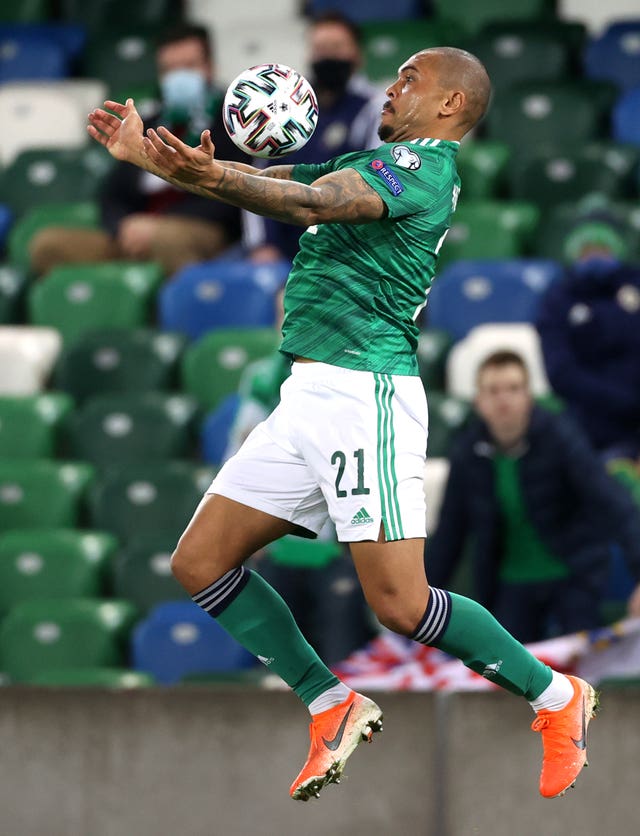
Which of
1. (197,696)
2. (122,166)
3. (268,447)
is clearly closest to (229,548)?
(268,447)

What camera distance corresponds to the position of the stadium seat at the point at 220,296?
8.12 meters

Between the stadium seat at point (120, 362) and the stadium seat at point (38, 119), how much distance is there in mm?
2041

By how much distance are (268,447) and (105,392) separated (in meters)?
3.96

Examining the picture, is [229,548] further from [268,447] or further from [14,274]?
[14,274]

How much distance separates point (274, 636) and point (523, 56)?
544 centimetres

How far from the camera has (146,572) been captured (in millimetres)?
7324

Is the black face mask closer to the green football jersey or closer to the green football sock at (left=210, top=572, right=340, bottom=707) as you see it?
the green football jersey

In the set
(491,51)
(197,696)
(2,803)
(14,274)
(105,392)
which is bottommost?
(2,803)

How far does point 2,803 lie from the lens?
18.0ft

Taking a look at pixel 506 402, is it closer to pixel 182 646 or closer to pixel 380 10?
pixel 182 646

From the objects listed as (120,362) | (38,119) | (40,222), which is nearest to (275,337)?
(120,362)

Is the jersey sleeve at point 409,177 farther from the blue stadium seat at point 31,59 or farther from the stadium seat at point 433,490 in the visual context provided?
the blue stadium seat at point 31,59

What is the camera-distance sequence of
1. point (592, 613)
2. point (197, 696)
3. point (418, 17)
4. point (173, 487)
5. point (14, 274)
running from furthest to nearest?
point (418, 17), point (14, 274), point (173, 487), point (592, 613), point (197, 696)

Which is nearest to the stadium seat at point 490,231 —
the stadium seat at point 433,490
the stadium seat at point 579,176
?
the stadium seat at point 579,176
